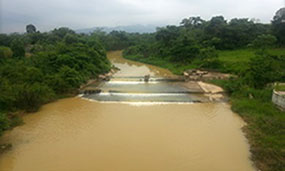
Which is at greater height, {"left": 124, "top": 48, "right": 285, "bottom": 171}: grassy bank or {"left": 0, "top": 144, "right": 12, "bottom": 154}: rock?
{"left": 124, "top": 48, "right": 285, "bottom": 171}: grassy bank

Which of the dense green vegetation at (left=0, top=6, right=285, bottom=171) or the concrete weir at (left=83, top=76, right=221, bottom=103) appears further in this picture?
the concrete weir at (left=83, top=76, right=221, bottom=103)

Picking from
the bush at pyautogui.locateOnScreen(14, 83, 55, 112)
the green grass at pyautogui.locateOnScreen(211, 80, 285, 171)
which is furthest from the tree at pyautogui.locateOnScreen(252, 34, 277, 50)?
the bush at pyautogui.locateOnScreen(14, 83, 55, 112)

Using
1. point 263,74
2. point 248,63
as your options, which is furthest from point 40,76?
point 248,63

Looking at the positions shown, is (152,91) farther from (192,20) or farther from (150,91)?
(192,20)

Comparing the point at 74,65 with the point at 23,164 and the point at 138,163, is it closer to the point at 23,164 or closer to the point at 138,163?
the point at 23,164

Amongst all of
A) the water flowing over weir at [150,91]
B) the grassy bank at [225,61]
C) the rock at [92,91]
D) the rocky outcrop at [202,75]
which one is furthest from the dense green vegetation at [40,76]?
the rocky outcrop at [202,75]

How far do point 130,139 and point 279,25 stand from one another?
21.1 m

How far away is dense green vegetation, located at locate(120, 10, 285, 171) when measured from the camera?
24.9ft

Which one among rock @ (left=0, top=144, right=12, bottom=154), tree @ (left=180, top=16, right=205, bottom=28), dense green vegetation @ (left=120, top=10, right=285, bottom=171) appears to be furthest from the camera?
tree @ (left=180, top=16, right=205, bottom=28)

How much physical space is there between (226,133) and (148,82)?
28.2ft

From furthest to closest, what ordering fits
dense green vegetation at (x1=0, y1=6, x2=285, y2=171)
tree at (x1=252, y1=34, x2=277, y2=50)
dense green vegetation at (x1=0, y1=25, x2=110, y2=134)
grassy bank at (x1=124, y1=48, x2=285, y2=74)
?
tree at (x1=252, y1=34, x2=277, y2=50), grassy bank at (x1=124, y1=48, x2=285, y2=74), dense green vegetation at (x1=0, y1=25, x2=110, y2=134), dense green vegetation at (x1=0, y1=6, x2=285, y2=171)

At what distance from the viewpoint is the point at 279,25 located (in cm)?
2194

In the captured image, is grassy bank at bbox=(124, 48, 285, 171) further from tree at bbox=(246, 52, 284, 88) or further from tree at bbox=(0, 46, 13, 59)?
tree at bbox=(0, 46, 13, 59)

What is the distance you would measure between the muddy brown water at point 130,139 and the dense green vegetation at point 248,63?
0.61m
